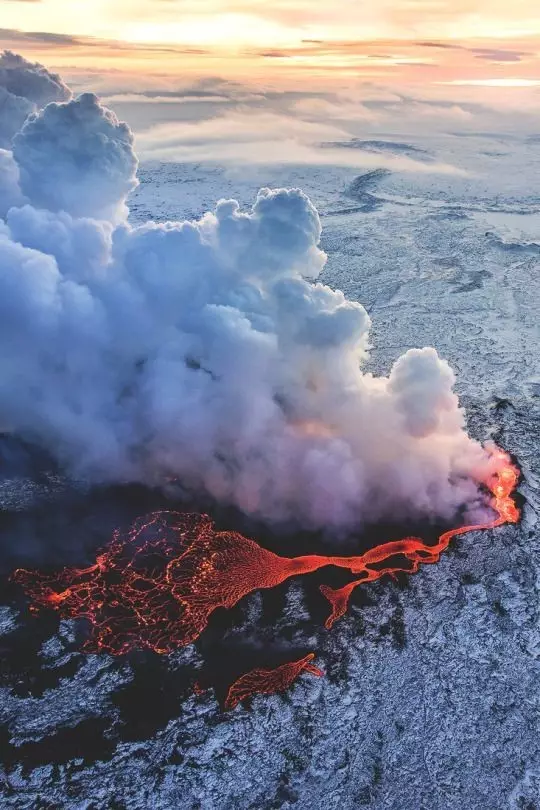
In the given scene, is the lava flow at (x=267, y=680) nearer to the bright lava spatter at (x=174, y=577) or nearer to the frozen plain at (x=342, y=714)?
the frozen plain at (x=342, y=714)

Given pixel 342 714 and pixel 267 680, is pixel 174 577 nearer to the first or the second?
pixel 267 680

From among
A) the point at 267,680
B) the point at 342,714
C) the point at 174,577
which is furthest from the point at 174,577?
the point at 342,714

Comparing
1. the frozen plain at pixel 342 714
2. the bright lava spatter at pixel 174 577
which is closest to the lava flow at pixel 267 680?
the frozen plain at pixel 342 714

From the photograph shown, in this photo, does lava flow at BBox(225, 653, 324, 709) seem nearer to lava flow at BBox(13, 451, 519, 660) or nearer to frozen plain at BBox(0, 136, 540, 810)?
frozen plain at BBox(0, 136, 540, 810)

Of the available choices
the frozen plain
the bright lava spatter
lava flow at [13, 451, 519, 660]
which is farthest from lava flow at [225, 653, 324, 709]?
lava flow at [13, 451, 519, 660]

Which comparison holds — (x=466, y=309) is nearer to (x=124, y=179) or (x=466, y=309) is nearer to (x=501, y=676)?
(x=124, y=179)

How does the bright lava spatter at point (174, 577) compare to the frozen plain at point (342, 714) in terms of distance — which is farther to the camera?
the bright lava spatter at point (174, 577)
